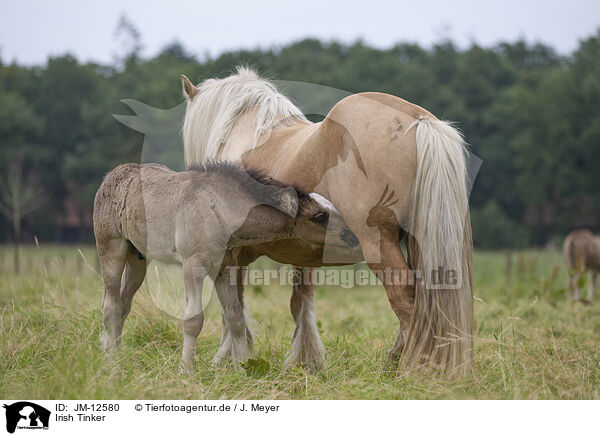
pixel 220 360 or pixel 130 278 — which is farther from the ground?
pixel 130 278

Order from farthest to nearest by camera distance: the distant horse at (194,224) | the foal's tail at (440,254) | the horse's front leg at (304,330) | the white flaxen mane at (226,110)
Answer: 1. the white flaxen mane at (226,110)
2. the horse's front leg at (304,330)
3. the distant horse at (194,224)
4. the foal's tail at (440,254)

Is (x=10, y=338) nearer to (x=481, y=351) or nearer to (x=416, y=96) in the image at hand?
(x=481, y=351)

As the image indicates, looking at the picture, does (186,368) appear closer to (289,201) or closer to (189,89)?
(289,201)

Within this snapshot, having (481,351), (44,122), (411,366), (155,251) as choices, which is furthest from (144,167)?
(44,122)

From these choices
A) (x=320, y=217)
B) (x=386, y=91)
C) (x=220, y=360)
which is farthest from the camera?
(x=386, y=91)

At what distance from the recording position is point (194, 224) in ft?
12.3

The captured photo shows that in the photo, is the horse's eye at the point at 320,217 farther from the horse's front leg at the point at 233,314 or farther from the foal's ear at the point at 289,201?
the horse's front leg at the point at 233,314

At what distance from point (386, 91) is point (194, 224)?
1010 inches

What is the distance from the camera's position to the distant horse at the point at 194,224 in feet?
12.3

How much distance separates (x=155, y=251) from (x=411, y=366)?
204 centimetres

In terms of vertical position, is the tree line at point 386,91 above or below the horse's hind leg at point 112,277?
above

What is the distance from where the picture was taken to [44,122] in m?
25.9
